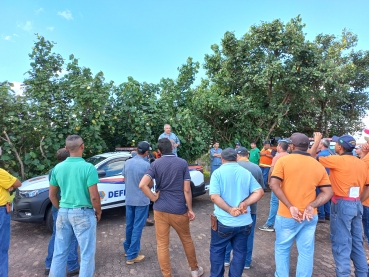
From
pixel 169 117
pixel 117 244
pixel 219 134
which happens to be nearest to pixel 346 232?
pixel 117 244

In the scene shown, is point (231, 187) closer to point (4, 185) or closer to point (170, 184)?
point (170, 184)

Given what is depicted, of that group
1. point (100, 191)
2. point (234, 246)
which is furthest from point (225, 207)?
point (100, 191)

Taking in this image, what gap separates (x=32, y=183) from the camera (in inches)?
206

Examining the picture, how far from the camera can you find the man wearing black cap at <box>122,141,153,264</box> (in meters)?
3.88

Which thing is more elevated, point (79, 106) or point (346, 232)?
point (79, 106)

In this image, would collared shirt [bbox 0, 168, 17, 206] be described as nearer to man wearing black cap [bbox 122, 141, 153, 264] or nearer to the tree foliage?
man wearing black cap [bbox 122, 141, 153, 264]

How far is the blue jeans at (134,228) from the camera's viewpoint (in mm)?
3865

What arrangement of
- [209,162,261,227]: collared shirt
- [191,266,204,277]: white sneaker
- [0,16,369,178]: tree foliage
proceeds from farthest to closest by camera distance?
[0,16,369,178]: tree foliage
[191,266,204,277]: white sneaker
[209,162,261,227]: collared shirt

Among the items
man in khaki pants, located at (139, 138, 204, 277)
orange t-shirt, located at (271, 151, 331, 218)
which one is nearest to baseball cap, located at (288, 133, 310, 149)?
orange t-shirt, located at (271, 151, 331, 218)

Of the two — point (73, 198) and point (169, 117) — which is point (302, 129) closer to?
point (169, 117)

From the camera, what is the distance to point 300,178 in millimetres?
2744

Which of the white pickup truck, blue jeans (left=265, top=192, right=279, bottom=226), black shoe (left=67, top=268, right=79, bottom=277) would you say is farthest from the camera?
blue jeans (left=265, top=192, right=279, bottom=226)

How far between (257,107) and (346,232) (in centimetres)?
970

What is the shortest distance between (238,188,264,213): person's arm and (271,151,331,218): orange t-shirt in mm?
269
